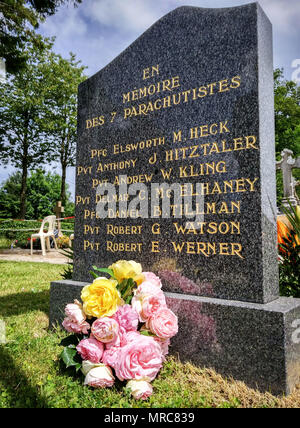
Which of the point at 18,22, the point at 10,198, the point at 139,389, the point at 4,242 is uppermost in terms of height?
the point at 18,22

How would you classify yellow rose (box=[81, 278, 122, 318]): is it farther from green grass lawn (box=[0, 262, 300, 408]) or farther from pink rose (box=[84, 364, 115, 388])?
green grass lawn (box=[0, 262, 300, 408])

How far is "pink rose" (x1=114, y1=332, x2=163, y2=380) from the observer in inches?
79.1

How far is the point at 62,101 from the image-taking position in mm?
21641

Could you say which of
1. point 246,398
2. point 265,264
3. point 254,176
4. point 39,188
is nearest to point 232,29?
point 254,176

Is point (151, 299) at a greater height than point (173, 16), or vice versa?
point (173, 16)

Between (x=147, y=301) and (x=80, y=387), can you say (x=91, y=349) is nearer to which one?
(x=80, y=387)

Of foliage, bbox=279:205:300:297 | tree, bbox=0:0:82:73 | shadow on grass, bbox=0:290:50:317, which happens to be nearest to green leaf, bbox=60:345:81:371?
shadow on grass, bbox=0:290:50:317

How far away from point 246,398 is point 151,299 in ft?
2.79

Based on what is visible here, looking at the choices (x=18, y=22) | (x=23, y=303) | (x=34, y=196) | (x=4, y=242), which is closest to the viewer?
(x=23, y=303)

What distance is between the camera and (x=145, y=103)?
3000mm

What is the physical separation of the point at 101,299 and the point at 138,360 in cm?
46

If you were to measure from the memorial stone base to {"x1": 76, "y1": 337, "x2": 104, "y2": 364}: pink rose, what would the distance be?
0.61m

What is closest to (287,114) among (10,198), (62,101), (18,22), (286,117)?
(286,117)
